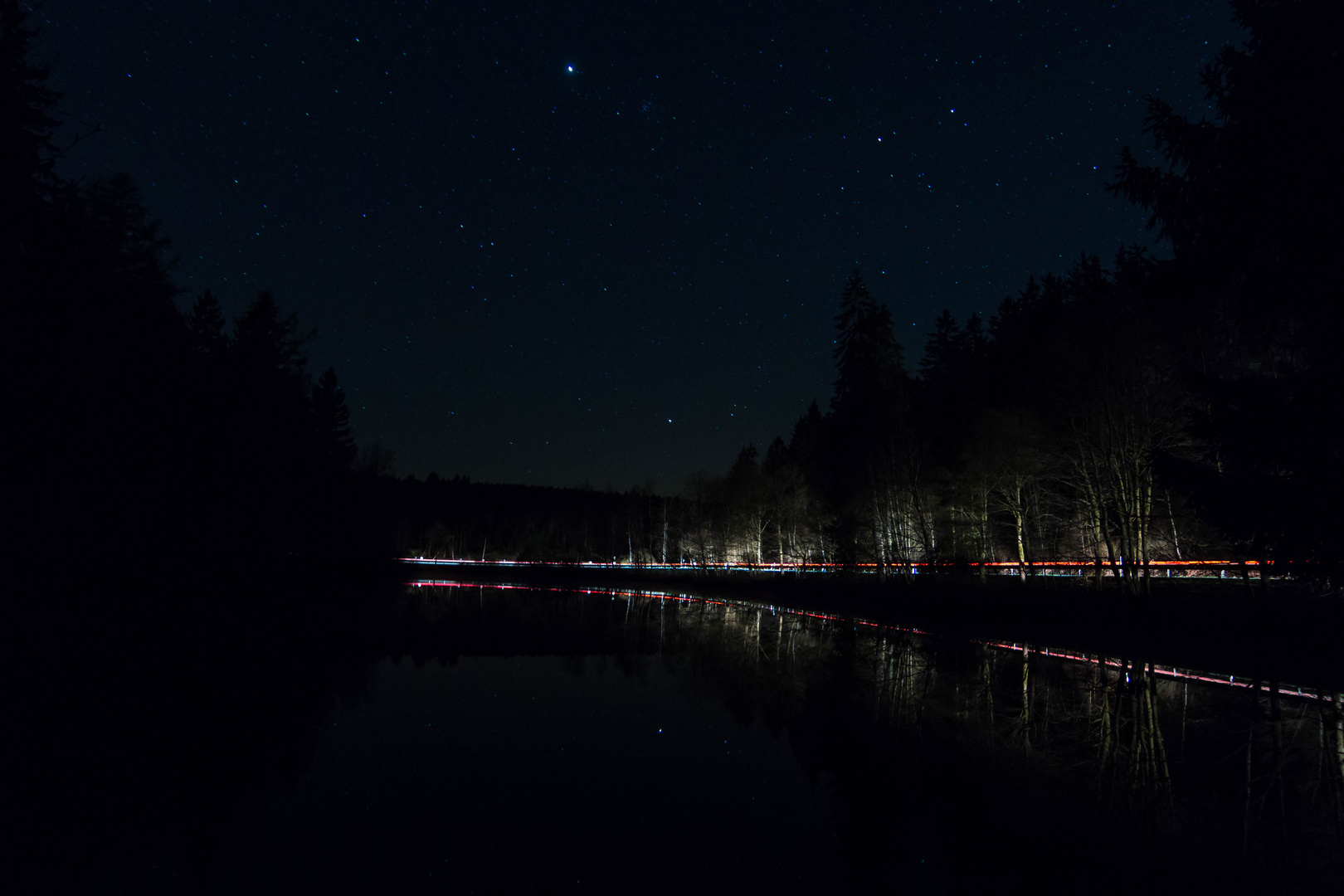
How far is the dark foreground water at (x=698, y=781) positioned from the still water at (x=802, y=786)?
0.10ft

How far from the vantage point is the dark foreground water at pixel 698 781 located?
4723mm

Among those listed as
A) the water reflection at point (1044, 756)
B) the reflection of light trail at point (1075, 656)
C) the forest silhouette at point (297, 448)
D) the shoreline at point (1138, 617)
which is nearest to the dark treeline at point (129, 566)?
the forest silhouette at point (297, 448)

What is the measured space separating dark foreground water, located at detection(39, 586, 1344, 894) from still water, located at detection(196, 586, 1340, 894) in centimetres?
3

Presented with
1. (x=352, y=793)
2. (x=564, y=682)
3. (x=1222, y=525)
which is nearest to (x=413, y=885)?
(x=352, y=793)

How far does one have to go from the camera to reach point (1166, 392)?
2012 cm

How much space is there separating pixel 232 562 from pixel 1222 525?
29.8 metres

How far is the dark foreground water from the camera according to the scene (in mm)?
4723

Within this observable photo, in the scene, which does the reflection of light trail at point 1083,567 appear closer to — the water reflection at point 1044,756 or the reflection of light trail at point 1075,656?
the reflection of light trail at point 1075,656

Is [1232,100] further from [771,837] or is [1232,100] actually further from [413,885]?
[413,885]

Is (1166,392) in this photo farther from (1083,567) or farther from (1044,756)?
(1044,756)

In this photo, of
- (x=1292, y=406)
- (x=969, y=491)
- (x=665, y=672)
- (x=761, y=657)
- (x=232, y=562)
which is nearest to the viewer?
(x=1292, y=406)

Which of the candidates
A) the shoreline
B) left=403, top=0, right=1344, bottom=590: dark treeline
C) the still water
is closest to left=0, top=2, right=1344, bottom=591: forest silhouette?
left=403, top=0, right=1344, bottom=590: dark treeline

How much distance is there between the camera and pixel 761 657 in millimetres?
15539

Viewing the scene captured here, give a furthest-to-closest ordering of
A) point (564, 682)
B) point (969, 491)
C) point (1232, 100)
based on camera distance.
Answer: point (969, 491), point (564, 682), point (1232, 100)
